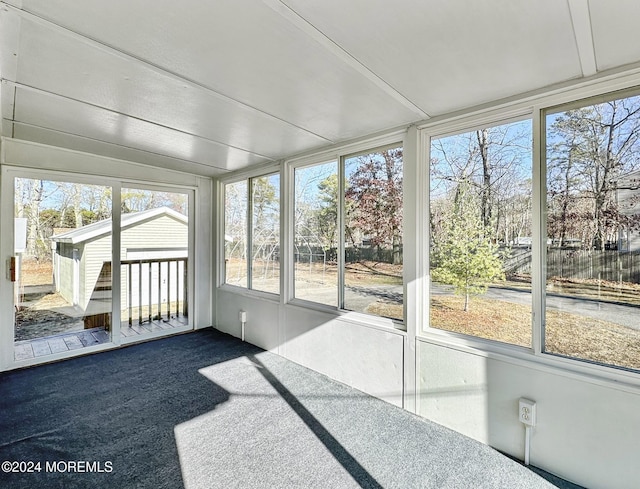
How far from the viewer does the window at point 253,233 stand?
13.4 feet

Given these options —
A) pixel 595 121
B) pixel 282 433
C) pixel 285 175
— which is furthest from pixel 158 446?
pixel 595 121

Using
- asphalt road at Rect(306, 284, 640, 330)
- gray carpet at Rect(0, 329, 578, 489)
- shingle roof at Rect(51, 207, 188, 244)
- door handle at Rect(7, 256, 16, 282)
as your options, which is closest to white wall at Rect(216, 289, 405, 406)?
gray carpet at Rect(0, 329, 578, 489)

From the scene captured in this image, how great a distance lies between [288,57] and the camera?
1684 mm

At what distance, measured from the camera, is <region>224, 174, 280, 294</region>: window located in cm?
408

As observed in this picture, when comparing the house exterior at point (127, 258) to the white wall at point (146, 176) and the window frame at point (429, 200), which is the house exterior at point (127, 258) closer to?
the white wall at point (146, 176)

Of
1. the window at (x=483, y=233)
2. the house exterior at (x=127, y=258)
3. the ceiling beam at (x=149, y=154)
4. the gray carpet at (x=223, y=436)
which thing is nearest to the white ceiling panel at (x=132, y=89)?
the ceiling beam at (x=149, y=154)

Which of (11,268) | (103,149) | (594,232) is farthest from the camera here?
(103,149)

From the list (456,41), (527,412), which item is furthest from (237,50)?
(527,412)

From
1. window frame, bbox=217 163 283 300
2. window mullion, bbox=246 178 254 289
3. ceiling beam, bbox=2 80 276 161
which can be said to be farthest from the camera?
window mullion, bbox=246 178 254 289

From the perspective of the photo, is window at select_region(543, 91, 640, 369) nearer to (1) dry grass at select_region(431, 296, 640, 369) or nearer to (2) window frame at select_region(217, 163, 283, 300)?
(1) dry grass at select_region(431, 296, 640, 369)

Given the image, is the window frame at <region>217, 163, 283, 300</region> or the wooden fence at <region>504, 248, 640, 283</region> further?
the window frame at <region>217, 163, 283, 300</region>

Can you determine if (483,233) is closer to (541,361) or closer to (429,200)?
(429,200)

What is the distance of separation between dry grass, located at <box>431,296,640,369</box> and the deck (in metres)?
3.85

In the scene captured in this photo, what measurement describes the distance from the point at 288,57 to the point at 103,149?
113 inches
